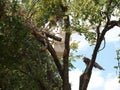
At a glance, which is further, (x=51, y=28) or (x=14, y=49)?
(x=51, y=28)

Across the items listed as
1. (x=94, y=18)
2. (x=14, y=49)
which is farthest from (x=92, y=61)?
(x=14, y=49)

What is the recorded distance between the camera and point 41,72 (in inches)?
784

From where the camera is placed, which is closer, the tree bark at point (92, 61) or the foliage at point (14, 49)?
the foliage at point (14, 49)

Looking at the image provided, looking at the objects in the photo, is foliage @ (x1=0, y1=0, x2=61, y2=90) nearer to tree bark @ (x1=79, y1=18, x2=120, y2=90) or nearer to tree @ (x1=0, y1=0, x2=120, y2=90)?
tree @ (x1=0, y1=0, x2=120, y2=90)

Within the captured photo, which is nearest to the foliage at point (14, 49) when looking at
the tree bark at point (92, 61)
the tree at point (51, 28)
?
the tree at point (51, 28)

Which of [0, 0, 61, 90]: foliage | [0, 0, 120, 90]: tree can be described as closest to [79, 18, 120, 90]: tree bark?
[0, 0, 120, 90]: tree

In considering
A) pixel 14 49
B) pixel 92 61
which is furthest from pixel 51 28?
pixel 14 49

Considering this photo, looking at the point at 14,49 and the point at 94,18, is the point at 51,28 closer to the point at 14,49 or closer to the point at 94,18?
the point at 94,18

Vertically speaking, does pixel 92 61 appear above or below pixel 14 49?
below

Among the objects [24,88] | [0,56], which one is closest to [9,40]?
[0,56]

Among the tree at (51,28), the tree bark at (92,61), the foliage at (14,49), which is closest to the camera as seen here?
the foliage at (14,49)

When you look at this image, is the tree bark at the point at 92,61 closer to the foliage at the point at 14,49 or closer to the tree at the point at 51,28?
the tree at the point at 51,28

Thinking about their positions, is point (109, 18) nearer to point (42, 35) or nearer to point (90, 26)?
point (90, 26)

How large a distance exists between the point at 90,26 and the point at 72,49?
492cm
